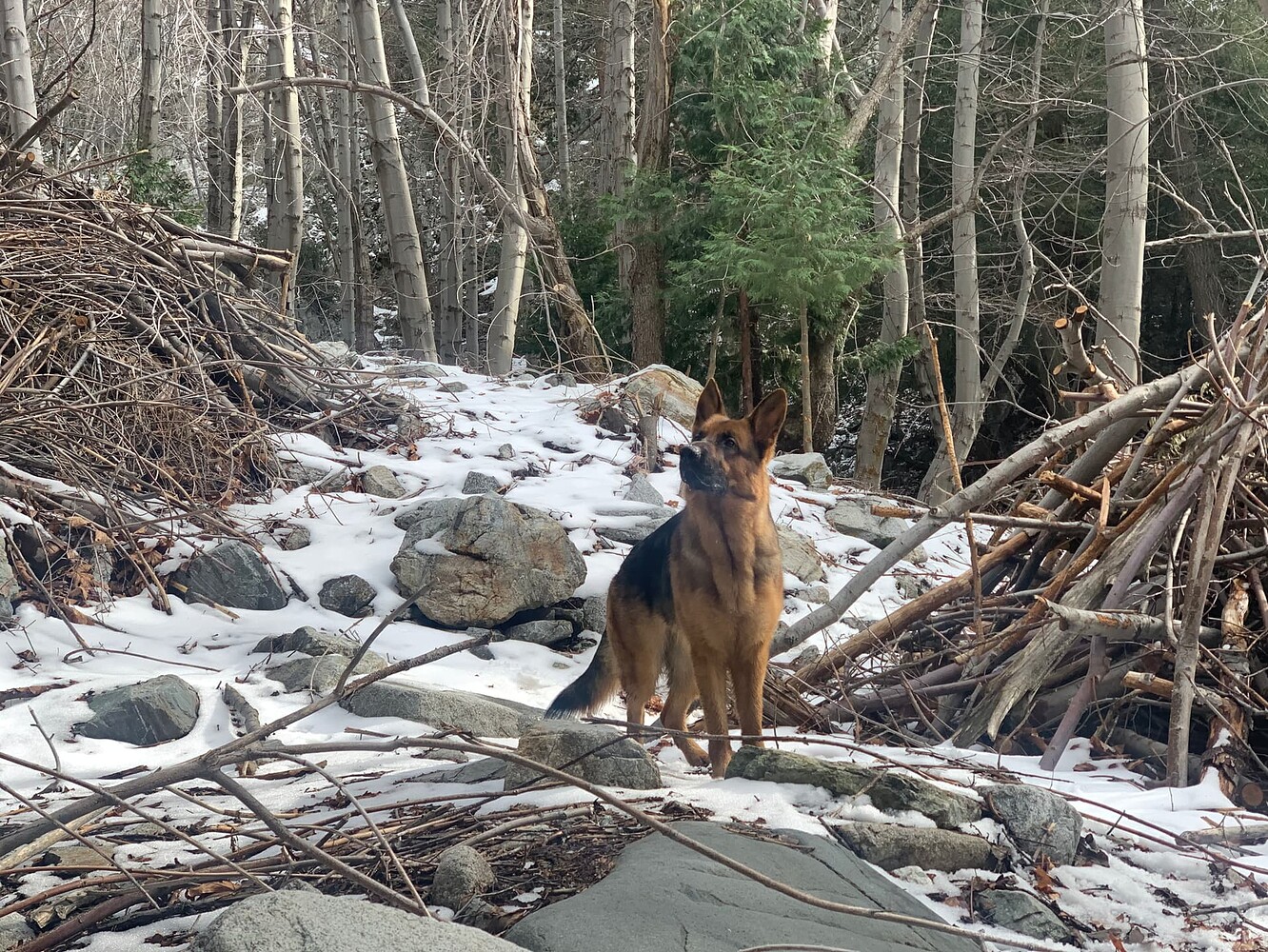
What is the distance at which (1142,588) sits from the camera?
5.36 meters

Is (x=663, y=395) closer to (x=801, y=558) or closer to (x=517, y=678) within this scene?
(x=801, y=558)

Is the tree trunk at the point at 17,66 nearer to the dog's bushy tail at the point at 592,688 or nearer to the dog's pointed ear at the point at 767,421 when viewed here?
the dog's bushy tail at the point at 592,688

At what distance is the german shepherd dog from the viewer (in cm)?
455

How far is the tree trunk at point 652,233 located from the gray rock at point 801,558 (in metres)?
7.05

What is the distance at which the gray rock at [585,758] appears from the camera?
3816mm

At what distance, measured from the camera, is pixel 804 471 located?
11.0 metres

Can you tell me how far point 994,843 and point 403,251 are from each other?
12595 millimetres

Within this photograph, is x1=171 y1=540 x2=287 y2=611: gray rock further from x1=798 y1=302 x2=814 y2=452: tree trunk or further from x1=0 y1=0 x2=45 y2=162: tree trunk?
x1=798 y1=302 x2=814 y2=452: tree trunk

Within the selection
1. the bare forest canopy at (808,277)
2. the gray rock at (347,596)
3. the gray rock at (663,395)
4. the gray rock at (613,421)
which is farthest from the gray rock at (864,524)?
the gray rock at (347,596)

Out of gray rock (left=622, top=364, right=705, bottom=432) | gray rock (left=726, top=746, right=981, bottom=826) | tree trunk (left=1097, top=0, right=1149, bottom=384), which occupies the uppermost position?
tree trunk (left=1097, top=0, right=1149, bottom=384)

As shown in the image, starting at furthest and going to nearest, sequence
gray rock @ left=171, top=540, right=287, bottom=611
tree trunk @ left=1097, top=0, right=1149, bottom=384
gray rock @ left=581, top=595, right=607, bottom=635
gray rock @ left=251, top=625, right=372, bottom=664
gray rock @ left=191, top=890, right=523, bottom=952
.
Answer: tree trunk @ left=1097, top=0, right=1149, bottom=384
gray rock @ left=581, top=595, right=607, bottom=635
gray rock @ left=171, top=540, right=287, bottom=611
gray rock @ left=251, top=625, right=372, bottom=664
gray rock @ left=191, top=890, right=523, bottom=952

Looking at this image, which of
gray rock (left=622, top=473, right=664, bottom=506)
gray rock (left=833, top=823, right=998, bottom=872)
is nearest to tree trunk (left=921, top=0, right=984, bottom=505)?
gray rock (left=622, top=473, right=664, bottom=506)

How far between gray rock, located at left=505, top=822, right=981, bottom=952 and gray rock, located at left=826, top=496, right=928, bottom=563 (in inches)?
256

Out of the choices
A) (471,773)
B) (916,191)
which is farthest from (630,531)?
(916,191)
